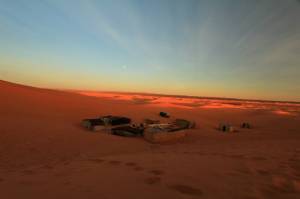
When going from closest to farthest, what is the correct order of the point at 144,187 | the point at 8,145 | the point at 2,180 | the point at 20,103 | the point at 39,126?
1. the point at 144,187
2. the point at 2,180
3. the point at 8,145
4. the point at 39,126
5. the point at 20,103

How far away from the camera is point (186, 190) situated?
3.43 metres

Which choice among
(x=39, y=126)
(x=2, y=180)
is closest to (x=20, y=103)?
(x=39, y=126)

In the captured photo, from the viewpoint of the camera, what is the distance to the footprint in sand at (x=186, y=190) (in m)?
3.31

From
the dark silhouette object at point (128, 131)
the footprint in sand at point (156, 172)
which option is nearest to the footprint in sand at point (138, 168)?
the footprint in sand at point (156, 172)

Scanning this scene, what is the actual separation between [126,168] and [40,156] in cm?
379

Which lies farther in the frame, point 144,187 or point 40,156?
point 40,156

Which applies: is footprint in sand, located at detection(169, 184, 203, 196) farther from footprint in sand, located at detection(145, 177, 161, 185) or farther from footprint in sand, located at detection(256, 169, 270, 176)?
footprint in sand, located at detection(256, 169, 270, 176)

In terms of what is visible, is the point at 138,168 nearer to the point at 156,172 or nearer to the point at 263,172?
the point at 156,172

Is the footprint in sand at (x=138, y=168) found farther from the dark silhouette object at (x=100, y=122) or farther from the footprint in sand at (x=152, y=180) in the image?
the dark silhouette object at (x=100, y=122)

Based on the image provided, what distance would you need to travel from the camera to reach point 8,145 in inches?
308

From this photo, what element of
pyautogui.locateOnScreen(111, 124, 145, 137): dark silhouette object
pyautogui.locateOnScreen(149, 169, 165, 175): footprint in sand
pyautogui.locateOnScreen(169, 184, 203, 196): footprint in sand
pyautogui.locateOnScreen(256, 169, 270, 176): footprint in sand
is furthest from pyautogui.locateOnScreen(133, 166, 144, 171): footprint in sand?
pyautogui.locateOnScreen(111, 124, 145, 137): dark silhouette object

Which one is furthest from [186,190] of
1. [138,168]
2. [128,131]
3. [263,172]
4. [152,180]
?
[128,131]

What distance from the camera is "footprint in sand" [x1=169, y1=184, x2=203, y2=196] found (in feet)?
10.9

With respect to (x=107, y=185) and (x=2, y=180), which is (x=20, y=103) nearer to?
(x=2, y=180)
